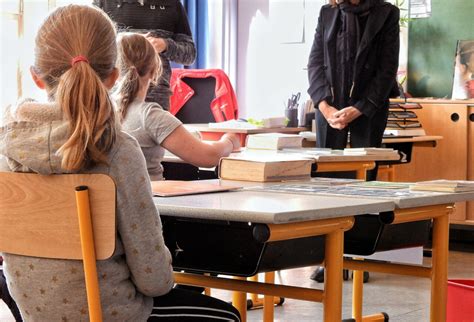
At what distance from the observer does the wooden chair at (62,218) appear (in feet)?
6.00

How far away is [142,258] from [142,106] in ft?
4.35

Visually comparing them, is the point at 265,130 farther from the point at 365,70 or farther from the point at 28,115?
the point at 28,115

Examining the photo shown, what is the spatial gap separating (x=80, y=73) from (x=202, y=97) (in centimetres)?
381

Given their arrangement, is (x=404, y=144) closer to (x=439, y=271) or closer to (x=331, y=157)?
(x=331, y=157)

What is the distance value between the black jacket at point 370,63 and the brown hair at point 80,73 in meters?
2.70

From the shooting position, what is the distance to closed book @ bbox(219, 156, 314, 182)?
9.02ft

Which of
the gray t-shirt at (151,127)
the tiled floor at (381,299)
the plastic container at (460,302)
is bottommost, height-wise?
the tiled floor at (381,299)

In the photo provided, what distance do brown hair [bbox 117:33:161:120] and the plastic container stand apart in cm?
125

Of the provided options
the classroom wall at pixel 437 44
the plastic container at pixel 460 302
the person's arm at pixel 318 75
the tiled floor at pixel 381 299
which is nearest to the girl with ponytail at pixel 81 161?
the plastic container at pixel 460 302

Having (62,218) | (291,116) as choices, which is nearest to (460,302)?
(62,218)

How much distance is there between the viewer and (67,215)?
1.87 meters

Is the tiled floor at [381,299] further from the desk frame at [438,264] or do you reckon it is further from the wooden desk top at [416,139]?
the desk frame at [438,264]

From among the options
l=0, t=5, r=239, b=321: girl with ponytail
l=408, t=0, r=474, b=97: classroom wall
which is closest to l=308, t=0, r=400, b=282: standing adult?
l=408, t=0, r=474, b=97: classroom wall

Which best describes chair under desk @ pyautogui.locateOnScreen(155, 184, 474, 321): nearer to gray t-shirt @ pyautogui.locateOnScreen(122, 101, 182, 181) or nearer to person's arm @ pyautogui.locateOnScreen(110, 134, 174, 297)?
person's arm @ pyautogui.locateOnScreen(110, 134, 174, 297)
